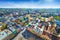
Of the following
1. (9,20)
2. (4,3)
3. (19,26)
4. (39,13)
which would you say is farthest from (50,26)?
(4,3)

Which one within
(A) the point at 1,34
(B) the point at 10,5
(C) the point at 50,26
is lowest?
(A) the point at 1,34

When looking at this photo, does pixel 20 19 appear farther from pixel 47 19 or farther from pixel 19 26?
pixel 47 19

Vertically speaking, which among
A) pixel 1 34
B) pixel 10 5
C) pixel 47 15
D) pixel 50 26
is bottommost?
pixel 1 34

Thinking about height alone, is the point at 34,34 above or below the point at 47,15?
below

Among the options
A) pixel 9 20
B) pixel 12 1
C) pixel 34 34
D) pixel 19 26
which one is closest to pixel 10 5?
pixel 12 1

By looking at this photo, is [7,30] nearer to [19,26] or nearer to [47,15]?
[19,26]

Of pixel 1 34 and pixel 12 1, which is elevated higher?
pixel 12 1

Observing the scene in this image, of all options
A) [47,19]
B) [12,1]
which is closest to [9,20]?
[12,1]

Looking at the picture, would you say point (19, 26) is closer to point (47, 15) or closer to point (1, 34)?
point (1, 34)
